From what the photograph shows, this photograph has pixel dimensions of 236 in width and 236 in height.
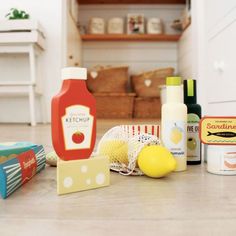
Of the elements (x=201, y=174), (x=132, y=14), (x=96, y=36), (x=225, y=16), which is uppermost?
(x=132, y=14)

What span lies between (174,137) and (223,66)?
2.95 feet

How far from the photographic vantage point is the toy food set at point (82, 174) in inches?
19.6

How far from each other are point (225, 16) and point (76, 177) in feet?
3.85

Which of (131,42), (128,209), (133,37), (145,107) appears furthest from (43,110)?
(128,209)

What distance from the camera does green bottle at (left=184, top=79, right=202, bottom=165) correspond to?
737 mm

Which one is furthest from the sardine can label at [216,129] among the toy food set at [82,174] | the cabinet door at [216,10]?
the cabinet door at [216,10]

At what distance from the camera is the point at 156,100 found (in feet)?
9.45

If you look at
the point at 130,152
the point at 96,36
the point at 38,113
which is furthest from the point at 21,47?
the point at 130,152

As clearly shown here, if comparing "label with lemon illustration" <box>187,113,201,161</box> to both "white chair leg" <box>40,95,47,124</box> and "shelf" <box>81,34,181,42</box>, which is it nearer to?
"white chair leg" <box>40,95,47,124</box>

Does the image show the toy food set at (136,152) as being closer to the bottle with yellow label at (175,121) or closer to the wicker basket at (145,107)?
the bottle with yellow label at (175,121)

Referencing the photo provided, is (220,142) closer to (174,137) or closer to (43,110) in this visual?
(174,137)

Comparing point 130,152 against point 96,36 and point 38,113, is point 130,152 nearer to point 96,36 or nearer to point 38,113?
point 38,113

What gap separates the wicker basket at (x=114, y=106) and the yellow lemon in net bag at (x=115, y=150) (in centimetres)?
218

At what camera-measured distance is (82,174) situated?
52cm
